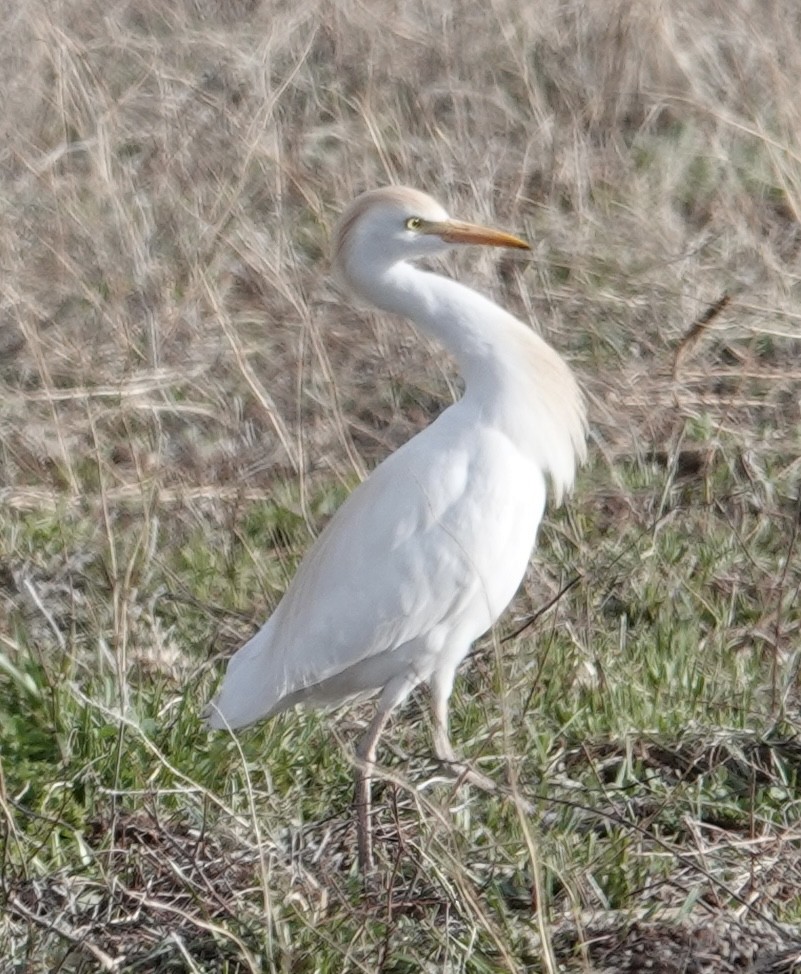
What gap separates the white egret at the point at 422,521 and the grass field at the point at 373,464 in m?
0.14

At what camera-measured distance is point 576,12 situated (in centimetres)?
654

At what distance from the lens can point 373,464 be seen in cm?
496

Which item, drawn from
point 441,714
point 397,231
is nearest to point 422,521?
point 441,714

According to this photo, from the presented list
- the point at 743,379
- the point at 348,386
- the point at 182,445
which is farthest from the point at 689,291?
the point at 182,445

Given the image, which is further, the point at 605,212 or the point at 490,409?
the point at 605,212

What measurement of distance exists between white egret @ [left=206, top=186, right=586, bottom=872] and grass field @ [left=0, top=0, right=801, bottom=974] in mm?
137

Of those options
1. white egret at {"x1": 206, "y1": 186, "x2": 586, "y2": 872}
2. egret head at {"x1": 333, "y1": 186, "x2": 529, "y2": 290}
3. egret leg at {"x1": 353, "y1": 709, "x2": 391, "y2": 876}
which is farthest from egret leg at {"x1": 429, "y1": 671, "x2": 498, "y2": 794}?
egret head at {"x1": 333, "y1": 186, "x2": 529, "y2": 290}

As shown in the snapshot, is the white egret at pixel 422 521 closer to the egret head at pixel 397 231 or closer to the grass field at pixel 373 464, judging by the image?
the egret head at pixel 397 231

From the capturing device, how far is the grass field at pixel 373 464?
8.50 ft

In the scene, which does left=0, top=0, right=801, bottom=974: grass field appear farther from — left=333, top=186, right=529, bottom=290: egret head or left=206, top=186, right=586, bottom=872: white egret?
left=333, top=186, right=529, bottom=290: egret head

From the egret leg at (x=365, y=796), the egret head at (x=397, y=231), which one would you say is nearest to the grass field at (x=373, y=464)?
the egret leg at (x=365, y=796)

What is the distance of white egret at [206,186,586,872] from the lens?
3225 mm

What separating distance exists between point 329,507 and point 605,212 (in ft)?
5.35

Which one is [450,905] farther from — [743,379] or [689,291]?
[689,291]
